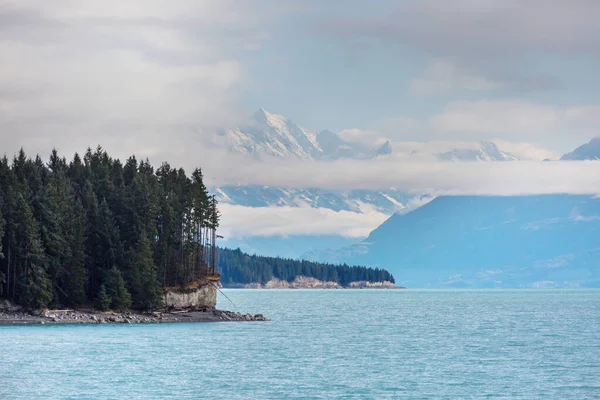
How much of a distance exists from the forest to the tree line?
0.14 metres

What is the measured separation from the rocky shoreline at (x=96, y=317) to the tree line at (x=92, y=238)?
6.21 ft

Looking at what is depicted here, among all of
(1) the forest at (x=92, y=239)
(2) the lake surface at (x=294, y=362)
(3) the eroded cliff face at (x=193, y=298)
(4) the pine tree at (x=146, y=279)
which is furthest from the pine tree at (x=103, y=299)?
(3) the eroded cliff face at (x=193, y=298)

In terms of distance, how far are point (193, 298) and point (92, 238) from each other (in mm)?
19857

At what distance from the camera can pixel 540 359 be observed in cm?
9600

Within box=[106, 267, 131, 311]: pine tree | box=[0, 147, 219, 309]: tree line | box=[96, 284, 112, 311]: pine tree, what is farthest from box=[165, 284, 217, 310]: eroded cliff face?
box=[96, 284, 112, 311]: pine tree

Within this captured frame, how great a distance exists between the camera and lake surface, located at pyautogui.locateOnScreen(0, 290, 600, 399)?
241 feet

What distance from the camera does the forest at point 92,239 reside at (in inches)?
5315

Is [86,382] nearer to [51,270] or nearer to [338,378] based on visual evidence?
[338,378]

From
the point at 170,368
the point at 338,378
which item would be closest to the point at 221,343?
the point at 170,368

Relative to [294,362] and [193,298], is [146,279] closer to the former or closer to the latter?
[193,298]

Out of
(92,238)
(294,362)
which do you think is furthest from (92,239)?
(294,362)

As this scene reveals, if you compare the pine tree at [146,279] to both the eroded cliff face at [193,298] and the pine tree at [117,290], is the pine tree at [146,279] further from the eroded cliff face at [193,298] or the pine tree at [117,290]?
the eroded cliff face at [193,298]

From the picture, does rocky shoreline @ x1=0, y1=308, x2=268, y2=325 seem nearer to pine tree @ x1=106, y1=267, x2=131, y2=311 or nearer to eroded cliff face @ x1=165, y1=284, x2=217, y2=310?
pine tree @ x1=106, y1=267, x2=131, y2=311

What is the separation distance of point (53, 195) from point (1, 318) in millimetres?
19773
